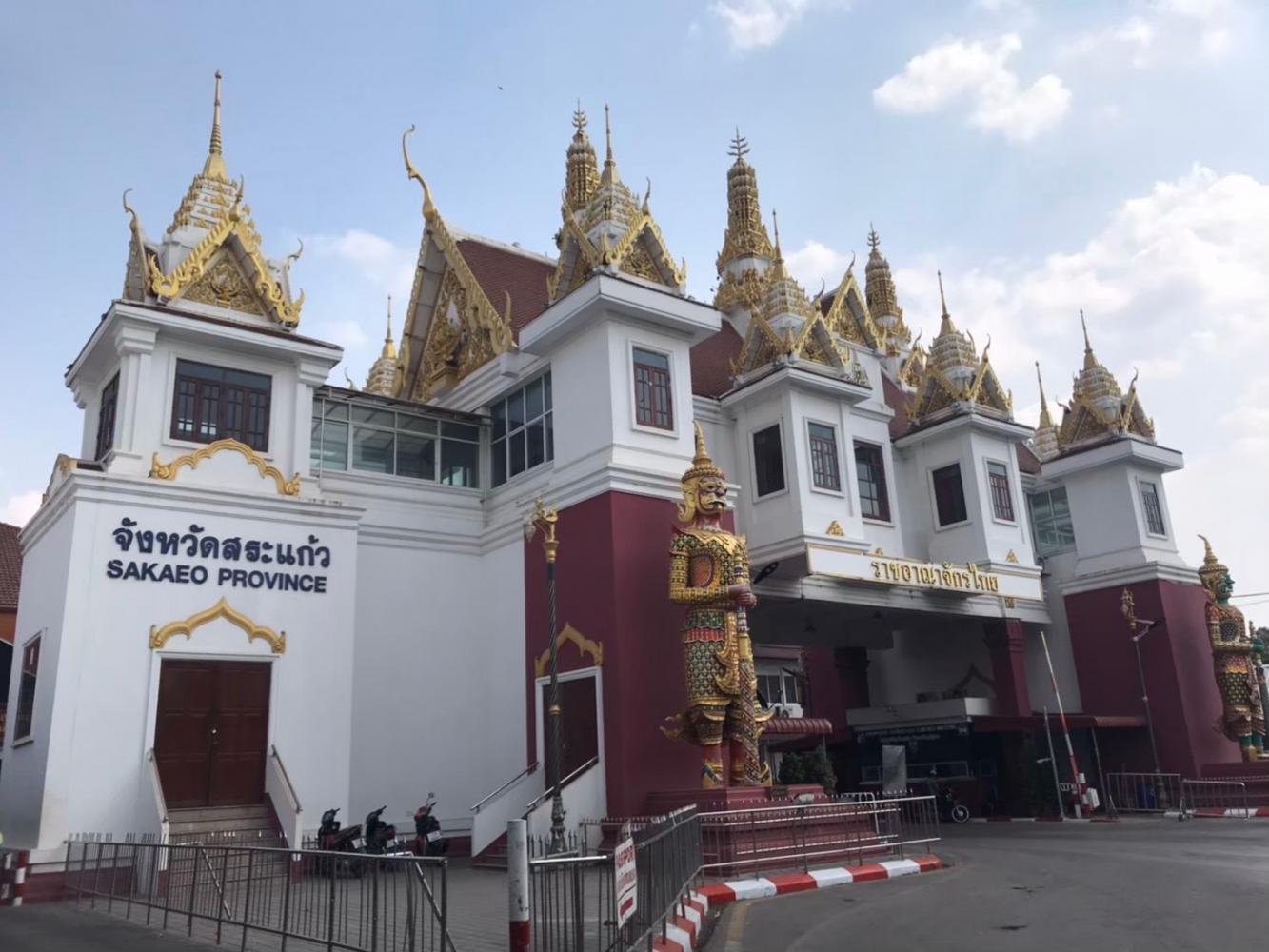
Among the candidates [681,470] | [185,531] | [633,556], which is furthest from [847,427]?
[185,531]

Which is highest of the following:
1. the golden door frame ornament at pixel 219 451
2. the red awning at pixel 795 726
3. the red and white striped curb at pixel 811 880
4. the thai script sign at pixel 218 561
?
the golden door frame ornament at pixel 219 451

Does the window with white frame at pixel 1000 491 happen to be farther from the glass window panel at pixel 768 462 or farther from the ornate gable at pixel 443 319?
the ornate gable at pixel 443 319

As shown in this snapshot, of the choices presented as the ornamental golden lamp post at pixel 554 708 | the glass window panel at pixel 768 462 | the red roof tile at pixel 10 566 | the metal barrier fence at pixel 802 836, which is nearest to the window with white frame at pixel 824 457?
the glass window panel at pixel 768 462

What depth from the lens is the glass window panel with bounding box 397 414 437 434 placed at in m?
20.5

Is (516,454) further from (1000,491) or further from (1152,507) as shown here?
(1152,507)

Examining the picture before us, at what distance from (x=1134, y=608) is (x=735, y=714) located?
15.0 meters

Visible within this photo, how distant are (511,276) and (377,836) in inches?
501

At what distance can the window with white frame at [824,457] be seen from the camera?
2134 cm

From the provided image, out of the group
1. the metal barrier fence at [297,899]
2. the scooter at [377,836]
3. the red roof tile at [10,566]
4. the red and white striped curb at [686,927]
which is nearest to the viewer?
the metal barrier fence at [297,899]

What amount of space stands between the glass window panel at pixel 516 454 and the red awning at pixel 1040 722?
13.0 metres

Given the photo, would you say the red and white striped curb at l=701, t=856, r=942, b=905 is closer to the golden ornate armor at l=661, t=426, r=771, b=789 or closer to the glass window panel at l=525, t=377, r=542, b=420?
the golden ornate armor at l=661, t=426, r=771, b=789

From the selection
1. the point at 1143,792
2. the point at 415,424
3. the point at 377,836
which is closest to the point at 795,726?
the point at 377,836

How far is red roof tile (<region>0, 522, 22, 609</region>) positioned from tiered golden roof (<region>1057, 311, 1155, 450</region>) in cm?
2886

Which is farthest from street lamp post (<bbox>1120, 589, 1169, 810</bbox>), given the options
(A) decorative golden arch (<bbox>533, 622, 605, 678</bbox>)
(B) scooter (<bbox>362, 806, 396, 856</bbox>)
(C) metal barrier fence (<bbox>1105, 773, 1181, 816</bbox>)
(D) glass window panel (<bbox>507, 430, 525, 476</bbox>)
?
(B) scooter (<bbox>362, 806, 396, 856</bbox>)
